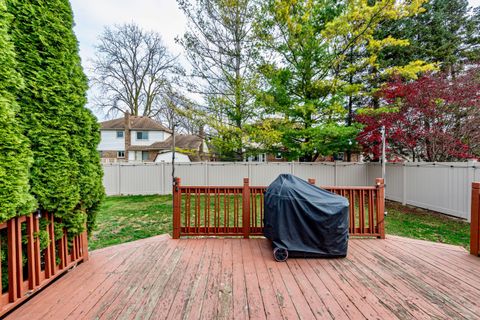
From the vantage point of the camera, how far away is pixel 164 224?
5098mm

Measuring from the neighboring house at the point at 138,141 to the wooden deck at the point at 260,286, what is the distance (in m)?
16.8

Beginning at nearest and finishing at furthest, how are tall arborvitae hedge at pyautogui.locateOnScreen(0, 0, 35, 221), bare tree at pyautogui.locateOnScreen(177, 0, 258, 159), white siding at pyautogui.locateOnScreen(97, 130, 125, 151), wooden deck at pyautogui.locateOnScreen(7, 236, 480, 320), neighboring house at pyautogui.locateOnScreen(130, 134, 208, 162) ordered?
tall arborvitae hedge at pyautogui.locateOnScreen(0, 0, 35, 221), wooden deck at pyautogui.locateOnScreen(7, 236, 480, 320), bare tree at pyautogui.locateOnScreen(177, 0, 258, 159), neighboring house at pyautogui.locateOnScreen(130, 134, 208, 162), white siding at pyautogui.locateOnScreen(97, 130, 125, 151)

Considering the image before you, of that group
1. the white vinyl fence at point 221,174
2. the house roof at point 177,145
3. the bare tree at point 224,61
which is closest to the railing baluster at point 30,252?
the bare tree at point 224,61

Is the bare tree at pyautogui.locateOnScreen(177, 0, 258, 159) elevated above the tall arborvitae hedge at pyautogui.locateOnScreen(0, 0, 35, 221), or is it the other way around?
the bare tree at pyautogui.locateOnScreen(177, 0, 258, 159)

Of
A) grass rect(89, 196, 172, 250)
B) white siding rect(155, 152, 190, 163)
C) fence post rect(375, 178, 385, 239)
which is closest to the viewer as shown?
fence post rect(375, 178, 385, 239)

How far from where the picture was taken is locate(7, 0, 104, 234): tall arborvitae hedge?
6.60 feet

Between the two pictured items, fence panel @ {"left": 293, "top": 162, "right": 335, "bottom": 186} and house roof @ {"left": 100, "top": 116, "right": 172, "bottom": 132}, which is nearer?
fence panel @ {"left": 293, "top": 162, "right": 335, "bottom": 186}

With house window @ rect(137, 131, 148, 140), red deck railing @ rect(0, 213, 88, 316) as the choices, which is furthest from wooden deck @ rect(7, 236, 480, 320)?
house window @ rect(137, 131, 148, 140)

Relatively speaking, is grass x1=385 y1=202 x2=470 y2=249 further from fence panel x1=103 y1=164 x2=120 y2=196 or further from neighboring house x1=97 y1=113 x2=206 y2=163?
neighboring house x1=97 y1=113 x2=206 y2=163

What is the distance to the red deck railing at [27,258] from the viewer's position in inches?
73.2

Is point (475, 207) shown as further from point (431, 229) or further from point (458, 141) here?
point (458, 141)

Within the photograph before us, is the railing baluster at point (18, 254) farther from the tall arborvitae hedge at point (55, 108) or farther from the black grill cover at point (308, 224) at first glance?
the black grill cover at point (308, 224)

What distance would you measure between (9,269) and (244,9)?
9132 mm

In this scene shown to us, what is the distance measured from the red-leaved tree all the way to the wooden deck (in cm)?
465
